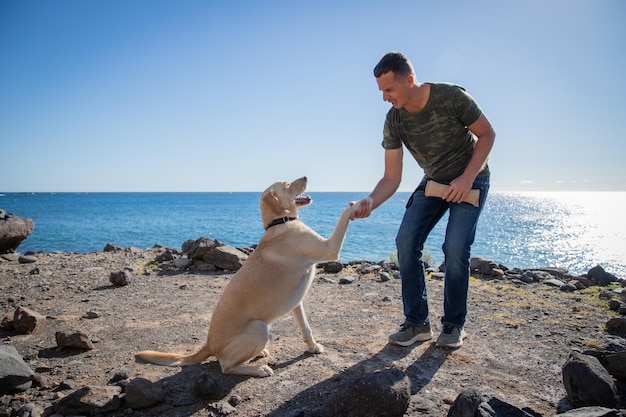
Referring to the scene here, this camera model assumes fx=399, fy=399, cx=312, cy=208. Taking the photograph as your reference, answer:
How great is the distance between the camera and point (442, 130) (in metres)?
4.13

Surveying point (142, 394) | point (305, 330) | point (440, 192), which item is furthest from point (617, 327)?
point (142, 394)

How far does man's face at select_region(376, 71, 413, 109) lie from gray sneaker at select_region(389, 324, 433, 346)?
242 centimetres

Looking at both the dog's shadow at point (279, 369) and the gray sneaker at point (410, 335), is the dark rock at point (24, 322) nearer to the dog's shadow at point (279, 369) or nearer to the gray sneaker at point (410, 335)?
the dog's shadow at point (279, 369)

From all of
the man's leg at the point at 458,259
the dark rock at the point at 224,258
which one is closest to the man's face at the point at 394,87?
the man's leg at the point at 458,259

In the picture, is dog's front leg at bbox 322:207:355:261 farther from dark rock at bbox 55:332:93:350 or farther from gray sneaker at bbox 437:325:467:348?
dark rock at bbox 55:332:93:350

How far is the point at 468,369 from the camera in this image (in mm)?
3639

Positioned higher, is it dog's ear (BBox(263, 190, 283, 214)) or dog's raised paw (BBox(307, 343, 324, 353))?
dog's ear (BBox(263, 190, 283, 214))

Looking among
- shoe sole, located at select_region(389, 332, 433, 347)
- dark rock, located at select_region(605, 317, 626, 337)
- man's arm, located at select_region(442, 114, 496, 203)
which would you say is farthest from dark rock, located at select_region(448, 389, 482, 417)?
dark rock, located at select_region(605, 317, 626, 337)

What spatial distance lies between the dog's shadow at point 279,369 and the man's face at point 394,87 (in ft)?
8.42

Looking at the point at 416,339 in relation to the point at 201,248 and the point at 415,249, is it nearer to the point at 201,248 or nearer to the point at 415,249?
the point at 415,249

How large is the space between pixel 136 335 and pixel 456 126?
442 cm

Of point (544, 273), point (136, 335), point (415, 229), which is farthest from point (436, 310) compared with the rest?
point (544, 273)

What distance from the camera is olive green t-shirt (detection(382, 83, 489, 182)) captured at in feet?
13.3

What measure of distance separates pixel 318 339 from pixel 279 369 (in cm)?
95
